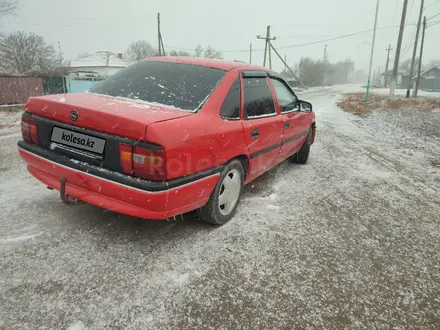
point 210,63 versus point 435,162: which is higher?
point 210,63

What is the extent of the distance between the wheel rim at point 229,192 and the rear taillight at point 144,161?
0.80 meters

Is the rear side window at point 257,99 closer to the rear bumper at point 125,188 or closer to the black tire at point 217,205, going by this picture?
the black tire at point 217,205

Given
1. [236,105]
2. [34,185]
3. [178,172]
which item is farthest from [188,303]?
[34,185]

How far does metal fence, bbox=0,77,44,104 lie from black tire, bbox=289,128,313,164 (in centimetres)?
1392

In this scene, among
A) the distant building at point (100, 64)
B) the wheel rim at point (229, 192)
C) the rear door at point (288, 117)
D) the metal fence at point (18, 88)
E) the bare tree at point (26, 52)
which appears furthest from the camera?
the distant building at point (100, 64)

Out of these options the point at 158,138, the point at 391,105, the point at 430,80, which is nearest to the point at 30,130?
the point at 158,138

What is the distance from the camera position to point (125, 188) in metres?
2.19

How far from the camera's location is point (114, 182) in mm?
2219

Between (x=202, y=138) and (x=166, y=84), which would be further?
(x=166, y=84)

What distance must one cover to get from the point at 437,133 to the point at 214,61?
27.1ft

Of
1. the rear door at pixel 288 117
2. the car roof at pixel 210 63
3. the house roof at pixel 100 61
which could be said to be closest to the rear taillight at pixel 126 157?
the car roof at pixel 210 63

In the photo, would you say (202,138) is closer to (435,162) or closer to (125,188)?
(125,188)

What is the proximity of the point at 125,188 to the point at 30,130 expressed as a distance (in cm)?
121

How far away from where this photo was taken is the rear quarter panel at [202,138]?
212 cm
